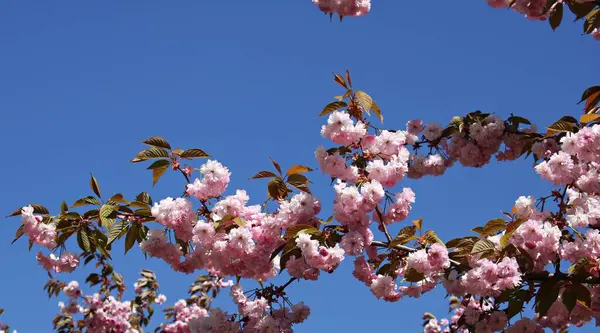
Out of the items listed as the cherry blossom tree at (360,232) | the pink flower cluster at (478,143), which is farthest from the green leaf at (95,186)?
the pink flower cluster at (478,143)

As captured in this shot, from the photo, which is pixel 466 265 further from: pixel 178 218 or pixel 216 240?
pixel 178 218

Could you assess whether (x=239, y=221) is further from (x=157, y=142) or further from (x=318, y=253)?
(x=157, y=142)

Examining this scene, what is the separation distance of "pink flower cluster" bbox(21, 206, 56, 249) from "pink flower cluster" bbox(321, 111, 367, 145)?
1.91 m

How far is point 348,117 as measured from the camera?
13.4 feet

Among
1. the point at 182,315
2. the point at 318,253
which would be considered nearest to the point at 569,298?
the point at 318,253

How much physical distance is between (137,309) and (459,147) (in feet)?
21.6

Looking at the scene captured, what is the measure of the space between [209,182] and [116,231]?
0.69m

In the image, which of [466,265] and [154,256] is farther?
[154,256]

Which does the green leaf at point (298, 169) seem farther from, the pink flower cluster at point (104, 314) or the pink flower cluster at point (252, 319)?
the pink flower cluster at point (104, 314)

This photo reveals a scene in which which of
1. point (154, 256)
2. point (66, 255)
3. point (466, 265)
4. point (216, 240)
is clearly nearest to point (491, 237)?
point (466, 265)

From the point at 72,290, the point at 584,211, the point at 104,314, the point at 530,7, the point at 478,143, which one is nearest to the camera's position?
the point at 584,211

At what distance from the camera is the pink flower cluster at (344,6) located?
4.42m

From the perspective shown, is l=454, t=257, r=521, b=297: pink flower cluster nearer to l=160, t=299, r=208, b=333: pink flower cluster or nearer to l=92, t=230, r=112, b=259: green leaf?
l=92, t=230, r=112, b=259: green leaf

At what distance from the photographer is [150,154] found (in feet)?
13.3
